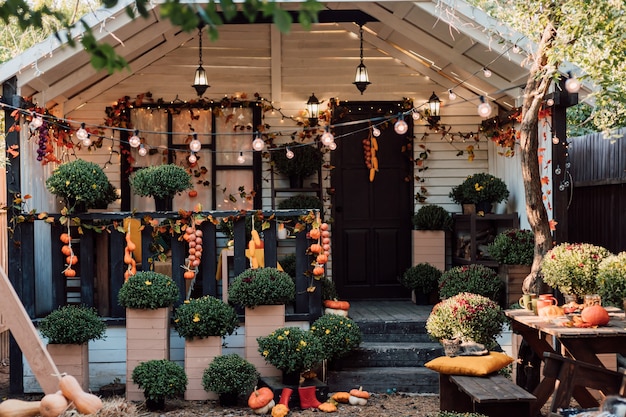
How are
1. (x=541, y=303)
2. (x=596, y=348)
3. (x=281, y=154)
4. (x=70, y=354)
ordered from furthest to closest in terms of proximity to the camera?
(x=281, y=154) < (x=70, y=354) < (x=541, y=303) < (x=596, y=348)

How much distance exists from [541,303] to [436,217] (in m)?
3.81

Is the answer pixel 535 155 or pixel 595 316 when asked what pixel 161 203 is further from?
pixel 595 316

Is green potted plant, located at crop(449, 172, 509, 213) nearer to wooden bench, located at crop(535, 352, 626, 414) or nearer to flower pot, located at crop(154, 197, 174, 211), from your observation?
flower pot, located at crop(154, 197, 174, 211)

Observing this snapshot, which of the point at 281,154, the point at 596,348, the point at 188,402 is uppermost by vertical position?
the point at 281,154

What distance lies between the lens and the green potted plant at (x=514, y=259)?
9289mm

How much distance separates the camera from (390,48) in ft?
37.0

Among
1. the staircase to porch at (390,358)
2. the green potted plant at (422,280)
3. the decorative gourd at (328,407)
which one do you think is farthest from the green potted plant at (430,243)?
the decorative gourd at (328,407)

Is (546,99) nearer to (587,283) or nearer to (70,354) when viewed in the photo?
(587,283)

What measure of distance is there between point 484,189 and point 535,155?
237 centimetres

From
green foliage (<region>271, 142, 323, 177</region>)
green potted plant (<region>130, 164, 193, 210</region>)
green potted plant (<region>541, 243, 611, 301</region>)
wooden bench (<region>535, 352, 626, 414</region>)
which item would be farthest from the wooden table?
green foliage (<region>271, 142, 323, 177</region>)

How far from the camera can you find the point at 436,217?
11062mm

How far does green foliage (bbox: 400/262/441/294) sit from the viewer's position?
10.8m

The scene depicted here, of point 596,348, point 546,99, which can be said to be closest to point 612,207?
point 546,99

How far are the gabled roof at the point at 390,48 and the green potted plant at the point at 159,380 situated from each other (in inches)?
120
